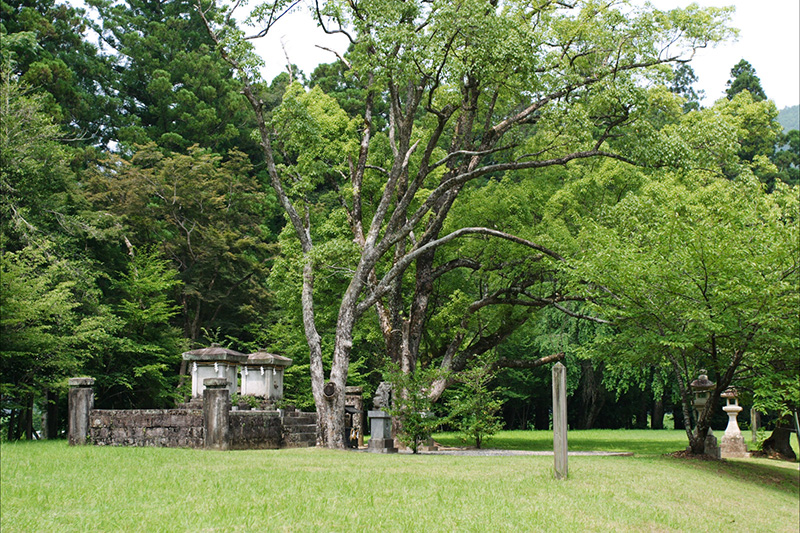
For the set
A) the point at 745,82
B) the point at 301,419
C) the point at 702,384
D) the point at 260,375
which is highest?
the point at 745,82

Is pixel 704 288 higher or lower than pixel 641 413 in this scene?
higher

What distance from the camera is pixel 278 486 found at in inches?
337

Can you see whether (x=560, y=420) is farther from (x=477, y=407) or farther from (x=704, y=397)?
(x=704, y=397)

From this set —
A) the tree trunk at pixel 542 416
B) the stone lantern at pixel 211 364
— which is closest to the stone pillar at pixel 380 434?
the stone lantern at pixel 211 364

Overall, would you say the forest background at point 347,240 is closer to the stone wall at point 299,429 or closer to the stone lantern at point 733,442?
the stone lantern at point 733,442

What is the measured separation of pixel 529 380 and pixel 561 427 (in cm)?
2444

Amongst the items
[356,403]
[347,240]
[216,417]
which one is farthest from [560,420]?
[347,240]

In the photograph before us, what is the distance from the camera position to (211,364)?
55.3 feet

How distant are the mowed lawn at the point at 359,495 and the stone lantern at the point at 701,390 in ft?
10.6

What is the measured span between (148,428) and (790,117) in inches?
6679

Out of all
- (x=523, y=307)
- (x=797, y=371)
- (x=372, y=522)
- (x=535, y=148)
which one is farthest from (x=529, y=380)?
(x=372, y=522)

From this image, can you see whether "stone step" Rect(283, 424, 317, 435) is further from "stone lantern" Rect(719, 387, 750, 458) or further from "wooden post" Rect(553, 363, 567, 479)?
"stone lantern" Rect(719, 387, 750, 458)

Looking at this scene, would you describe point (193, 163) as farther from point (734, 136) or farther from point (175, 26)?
point (734, 136)

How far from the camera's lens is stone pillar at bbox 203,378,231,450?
13.5 metres
